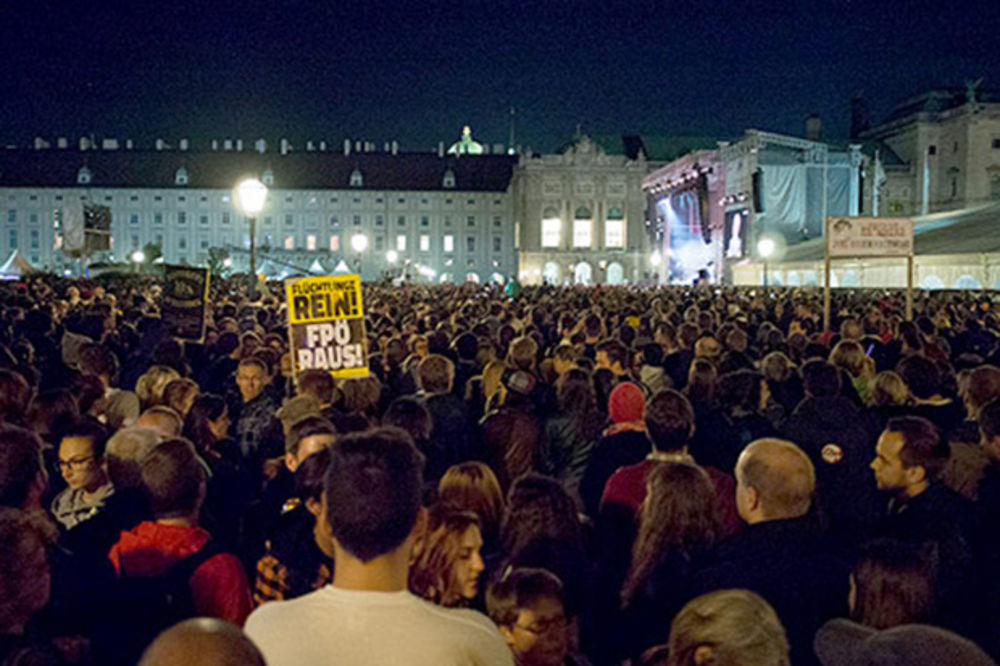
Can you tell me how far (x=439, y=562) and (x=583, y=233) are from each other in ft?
320

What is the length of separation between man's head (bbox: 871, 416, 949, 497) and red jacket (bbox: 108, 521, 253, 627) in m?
3.12

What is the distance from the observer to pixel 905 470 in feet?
15.4

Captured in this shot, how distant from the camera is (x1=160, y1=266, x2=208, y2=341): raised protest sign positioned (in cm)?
1185

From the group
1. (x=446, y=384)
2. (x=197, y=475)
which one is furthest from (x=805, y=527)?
(x=446, y=384)

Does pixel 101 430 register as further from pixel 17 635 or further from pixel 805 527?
pixel 805 527

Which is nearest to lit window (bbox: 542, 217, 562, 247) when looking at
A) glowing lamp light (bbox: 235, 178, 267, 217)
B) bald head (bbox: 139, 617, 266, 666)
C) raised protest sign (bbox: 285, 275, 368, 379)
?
glowing lamp light (bbox: 235, 178, 267, 217)

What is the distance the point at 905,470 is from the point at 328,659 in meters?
3.41

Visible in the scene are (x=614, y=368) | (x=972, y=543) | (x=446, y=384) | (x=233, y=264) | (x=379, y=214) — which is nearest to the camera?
(x=972, y=543)

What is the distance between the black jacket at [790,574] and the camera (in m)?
3.44

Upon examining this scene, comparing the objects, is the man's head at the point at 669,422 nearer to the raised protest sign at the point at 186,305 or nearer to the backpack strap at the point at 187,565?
the backpack strap at the point at 187,565

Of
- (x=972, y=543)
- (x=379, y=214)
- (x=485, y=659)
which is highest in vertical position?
(x=379, y=214)

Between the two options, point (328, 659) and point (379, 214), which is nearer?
point (328, 659)

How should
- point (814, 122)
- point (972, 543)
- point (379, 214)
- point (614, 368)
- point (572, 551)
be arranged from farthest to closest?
point (379, 214) < point (814, 122) < point (614, 368) < point (972, 543) < point (572, 551)

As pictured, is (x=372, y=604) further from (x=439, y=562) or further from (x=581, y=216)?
(x=581, y=216)
